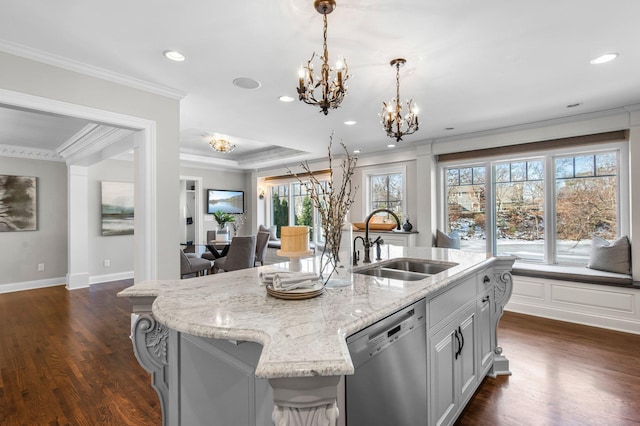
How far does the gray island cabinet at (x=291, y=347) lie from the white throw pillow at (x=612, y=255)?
9.28 ft

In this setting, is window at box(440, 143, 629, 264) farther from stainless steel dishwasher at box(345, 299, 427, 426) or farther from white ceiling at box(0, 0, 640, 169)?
stainless steel dishwasher at box(345, 299, 427, 426)

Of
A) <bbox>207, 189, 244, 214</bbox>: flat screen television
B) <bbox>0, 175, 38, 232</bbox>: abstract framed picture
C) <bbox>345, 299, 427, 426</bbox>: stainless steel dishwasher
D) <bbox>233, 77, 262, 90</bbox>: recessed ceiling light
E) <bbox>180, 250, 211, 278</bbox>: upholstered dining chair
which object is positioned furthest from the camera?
<bbox>207, 189, 244, 214</bbox>: flat screen television

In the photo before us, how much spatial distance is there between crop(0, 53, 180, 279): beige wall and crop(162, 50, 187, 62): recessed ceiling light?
69 centimetres

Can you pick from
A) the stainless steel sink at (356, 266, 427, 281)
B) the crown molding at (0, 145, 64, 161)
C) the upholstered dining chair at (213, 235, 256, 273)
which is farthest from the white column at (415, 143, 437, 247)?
the crown molding at (0, 145, 64, 161)

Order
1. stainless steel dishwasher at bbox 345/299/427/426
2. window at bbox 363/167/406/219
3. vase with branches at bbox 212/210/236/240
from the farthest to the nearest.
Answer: vase with branches at bbox 212/210/236/240 → window at bbox 363/167/406/219 → stainless steel dishwasher at bbox 345/299/427/426

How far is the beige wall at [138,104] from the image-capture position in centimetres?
224

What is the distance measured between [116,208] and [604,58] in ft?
24.2

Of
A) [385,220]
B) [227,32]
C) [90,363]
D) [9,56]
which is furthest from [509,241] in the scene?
[9,56]

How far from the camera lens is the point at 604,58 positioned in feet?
7.78

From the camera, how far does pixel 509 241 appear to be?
15.0ft

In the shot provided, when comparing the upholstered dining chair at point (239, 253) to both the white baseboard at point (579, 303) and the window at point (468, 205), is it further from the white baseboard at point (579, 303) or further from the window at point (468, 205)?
the white baseboard at point (579, 303)

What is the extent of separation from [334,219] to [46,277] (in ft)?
22.1

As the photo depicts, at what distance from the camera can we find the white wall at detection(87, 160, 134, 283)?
232 inches

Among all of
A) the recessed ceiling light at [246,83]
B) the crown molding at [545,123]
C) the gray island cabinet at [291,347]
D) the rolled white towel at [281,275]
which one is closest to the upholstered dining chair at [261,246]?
the recessed ceiling light at [246,83]
